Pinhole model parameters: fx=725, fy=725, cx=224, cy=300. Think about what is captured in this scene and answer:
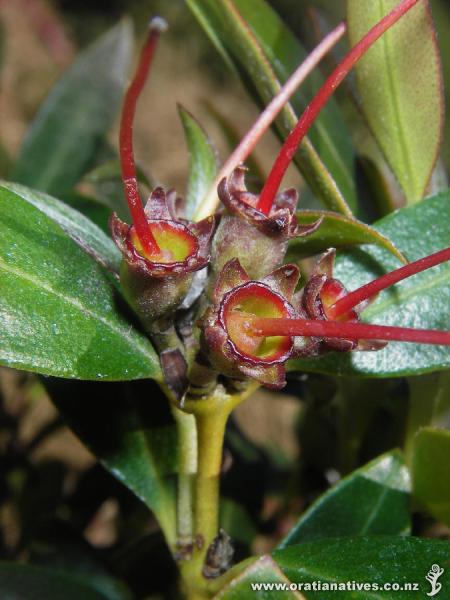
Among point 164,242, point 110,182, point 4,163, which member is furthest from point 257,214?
point 4,163

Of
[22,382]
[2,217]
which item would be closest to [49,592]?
[2,217]

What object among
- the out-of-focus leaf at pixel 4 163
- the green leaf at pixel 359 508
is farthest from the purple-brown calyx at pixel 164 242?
the out-of-focus leaf at pixel 4 163

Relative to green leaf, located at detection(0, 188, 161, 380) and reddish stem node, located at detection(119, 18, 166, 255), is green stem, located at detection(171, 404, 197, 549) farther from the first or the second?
reddish stem node, located at detection(119, 18, 166, 255)

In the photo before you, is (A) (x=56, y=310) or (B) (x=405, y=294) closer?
(A) (x=56, y=310)

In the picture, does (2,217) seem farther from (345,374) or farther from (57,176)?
(57,176)

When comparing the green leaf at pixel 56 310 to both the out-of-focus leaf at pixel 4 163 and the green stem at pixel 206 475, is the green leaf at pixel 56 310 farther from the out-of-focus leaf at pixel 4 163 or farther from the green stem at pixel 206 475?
the out-of-focus leaf at pixel 4 163

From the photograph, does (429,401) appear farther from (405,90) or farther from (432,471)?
(405,90)
